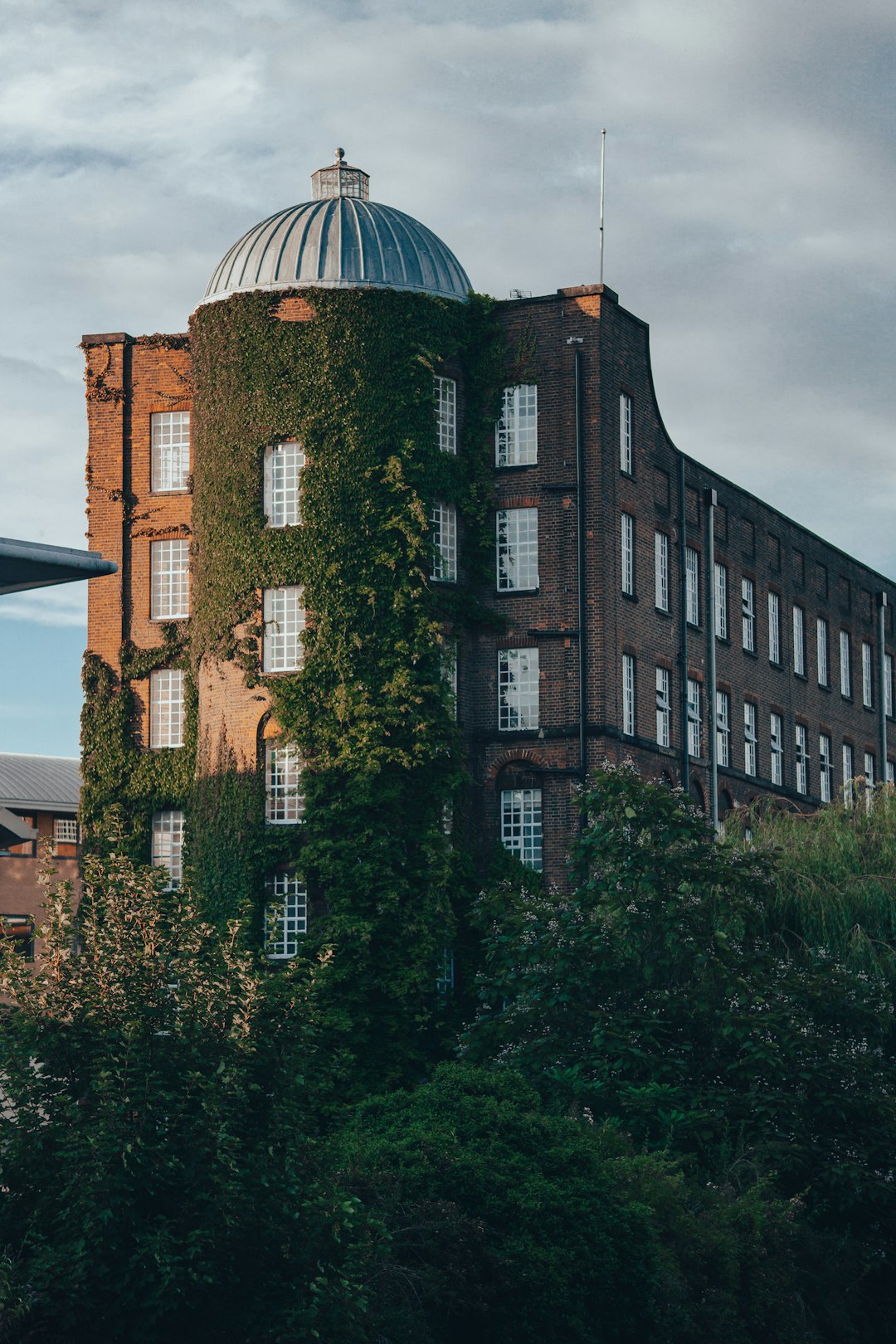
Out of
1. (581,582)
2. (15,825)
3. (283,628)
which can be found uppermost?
(581,582)

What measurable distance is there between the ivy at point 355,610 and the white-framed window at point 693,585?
29.3ft

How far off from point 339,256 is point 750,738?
20782mm

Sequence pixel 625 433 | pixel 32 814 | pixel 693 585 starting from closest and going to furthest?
pixel 625 433
pixel 693 585
pixel 32 814

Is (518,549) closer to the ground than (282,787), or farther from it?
farther from it

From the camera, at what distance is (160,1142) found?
1886 centimetres

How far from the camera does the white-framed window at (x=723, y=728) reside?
57812 millimetres

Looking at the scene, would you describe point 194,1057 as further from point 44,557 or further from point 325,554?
point 325,554

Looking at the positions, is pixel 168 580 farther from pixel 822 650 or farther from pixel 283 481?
pixel 822 650

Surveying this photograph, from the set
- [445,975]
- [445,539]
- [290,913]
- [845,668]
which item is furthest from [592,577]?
[845,668]

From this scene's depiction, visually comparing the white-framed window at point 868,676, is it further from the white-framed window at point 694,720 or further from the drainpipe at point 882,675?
the white-framed window at point 694,720

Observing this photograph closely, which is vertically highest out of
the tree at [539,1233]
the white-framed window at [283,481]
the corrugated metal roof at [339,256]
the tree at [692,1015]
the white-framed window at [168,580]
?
the corrugated metal roof at [339,256]

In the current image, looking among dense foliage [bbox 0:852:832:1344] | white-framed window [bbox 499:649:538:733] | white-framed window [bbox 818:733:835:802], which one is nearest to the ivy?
white-framed window [bbox 499:649:538:733]

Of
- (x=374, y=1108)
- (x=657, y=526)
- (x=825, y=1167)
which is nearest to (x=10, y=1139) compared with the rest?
(x=374, y=1108)

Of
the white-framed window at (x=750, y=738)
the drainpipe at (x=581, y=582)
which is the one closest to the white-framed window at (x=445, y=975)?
the drainpipe at (x=581, y=582)
